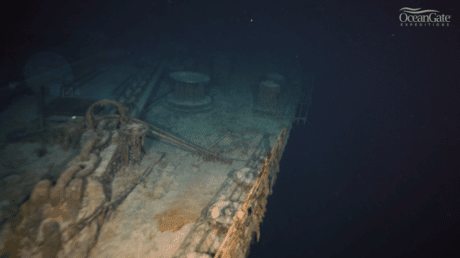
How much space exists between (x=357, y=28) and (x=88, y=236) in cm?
2249

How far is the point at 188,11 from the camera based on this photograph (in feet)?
76.3

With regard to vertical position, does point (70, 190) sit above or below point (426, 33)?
below

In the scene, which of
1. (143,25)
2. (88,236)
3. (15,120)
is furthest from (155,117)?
(143,25)

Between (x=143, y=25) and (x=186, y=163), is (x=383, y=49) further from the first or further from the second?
(x=143, y=25)

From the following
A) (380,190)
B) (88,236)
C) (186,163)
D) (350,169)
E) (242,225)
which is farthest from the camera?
(350,169)
